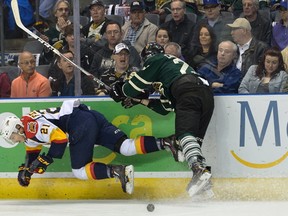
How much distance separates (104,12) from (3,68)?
1.20m

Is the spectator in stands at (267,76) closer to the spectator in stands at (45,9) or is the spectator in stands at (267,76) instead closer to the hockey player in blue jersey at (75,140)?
the hockey player in blue jersey at (75,140)

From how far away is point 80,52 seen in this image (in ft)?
30.4

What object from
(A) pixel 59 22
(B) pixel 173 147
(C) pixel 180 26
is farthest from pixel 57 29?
(B) pixel 173 147

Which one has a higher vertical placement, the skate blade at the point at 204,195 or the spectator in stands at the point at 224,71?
the spectator in stands at the point at 224,71

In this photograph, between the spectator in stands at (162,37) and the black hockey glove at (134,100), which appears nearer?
the black hockey glove at (134,100)

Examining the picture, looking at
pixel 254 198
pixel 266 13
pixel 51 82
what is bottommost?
pixel 254 198

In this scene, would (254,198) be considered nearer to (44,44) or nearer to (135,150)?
(135,150)

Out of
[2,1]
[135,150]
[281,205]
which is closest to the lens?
A: [281,205]

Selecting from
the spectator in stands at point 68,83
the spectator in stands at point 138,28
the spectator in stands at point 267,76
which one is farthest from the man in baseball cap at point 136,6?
the spectator in stands at point 267,76

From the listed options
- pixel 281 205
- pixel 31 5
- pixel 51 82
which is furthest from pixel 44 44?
pixel 281 205

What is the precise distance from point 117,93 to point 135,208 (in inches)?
42.2

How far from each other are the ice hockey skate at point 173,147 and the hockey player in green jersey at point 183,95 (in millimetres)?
71

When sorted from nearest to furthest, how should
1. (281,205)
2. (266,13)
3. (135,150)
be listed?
1. (281,205)
2. (135,150)
3. (266,13)

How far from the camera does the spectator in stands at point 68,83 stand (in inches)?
363
